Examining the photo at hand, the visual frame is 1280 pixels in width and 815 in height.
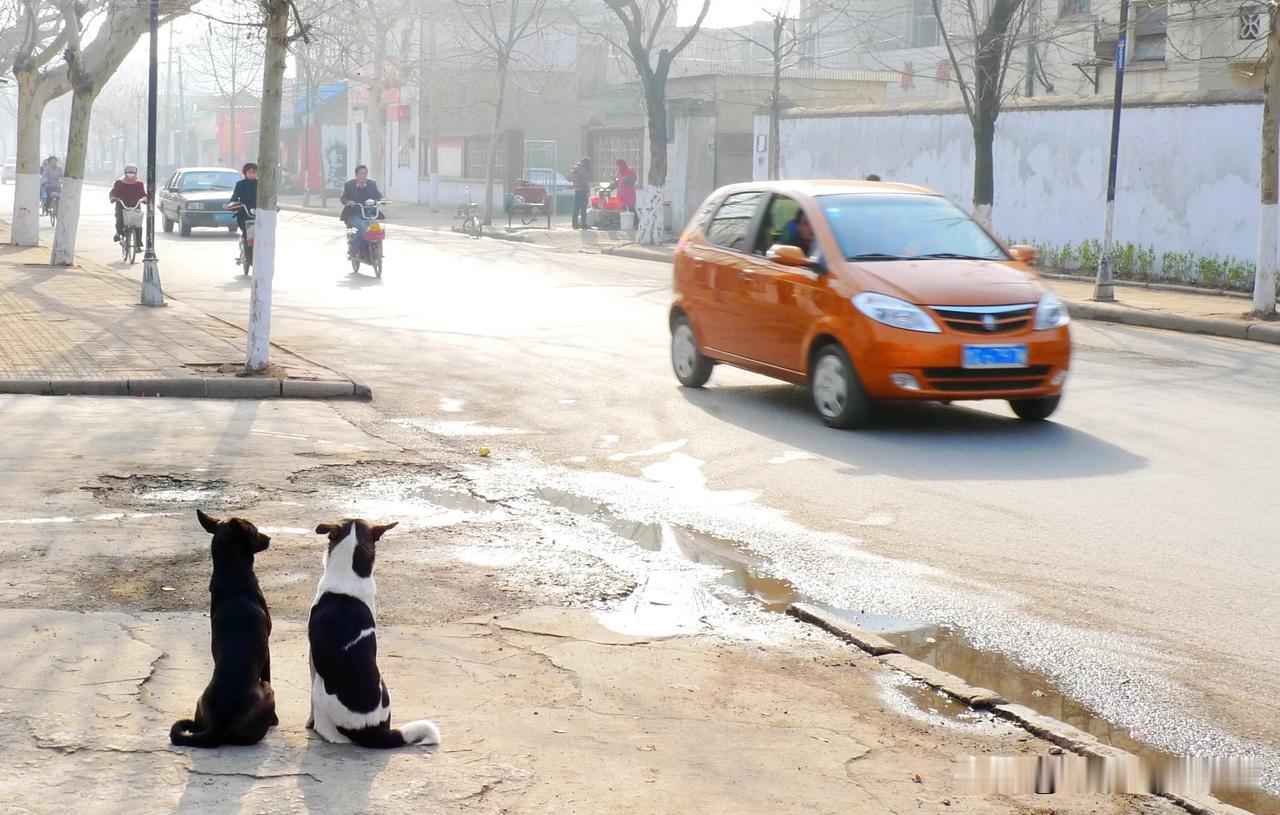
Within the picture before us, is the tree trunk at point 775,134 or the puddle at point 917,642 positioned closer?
the puddle at point 917,642

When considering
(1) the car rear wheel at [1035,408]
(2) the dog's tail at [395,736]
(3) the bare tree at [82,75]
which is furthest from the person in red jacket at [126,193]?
(2) the dog's tail at [395,736]

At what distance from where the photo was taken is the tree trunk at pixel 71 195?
23.4 m

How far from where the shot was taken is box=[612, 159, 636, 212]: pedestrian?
39.3 m

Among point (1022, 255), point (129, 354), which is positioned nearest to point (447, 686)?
point (1022, 255)

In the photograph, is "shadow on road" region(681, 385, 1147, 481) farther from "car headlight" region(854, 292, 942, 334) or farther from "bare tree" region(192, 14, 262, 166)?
"bare tree" region(192, 14, 262, 166)

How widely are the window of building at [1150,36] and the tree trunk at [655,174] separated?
33.8 ft

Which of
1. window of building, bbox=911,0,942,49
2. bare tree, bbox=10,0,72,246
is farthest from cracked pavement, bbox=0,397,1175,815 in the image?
A: window of building, bbox=911,0,942,49

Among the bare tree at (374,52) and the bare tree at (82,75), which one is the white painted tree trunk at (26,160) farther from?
the bare tree at (374,52)

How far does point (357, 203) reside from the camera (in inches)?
949

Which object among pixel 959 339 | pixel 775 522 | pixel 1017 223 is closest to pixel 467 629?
pixel 775 522

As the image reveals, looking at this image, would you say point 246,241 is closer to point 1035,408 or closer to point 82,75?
point 82,75

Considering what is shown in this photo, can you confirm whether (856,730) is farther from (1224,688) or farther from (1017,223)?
(1017,223)

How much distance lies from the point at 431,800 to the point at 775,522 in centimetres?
394

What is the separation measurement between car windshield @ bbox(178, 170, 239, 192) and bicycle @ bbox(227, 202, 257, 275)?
37.0 ft
